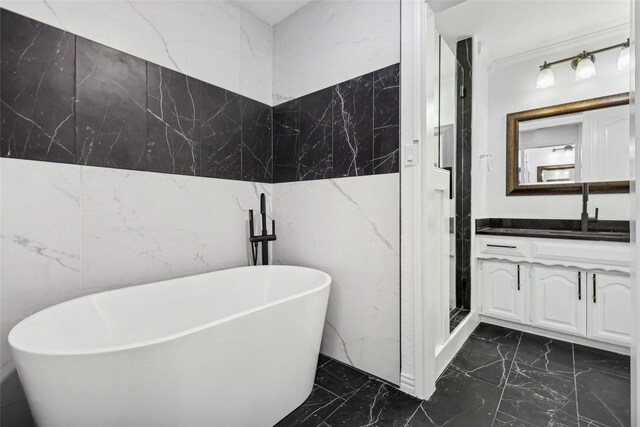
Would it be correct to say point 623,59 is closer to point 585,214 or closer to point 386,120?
point 585,214

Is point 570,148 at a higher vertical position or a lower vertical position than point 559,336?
higher

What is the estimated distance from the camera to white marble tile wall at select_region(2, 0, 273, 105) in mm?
1477

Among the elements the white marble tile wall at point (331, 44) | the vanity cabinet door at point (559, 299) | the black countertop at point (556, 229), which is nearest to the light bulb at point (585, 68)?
the black countertop at point (556, 229)

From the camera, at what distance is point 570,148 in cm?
262

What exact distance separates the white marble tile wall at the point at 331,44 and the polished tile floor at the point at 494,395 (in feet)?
6.13

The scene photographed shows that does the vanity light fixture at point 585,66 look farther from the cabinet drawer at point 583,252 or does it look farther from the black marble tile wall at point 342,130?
the black marble tile wall at point 342,130

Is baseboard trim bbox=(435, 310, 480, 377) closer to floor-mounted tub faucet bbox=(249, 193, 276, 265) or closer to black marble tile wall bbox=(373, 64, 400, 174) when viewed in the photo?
black marble tile wall bbox=(373, 64, 400, 174)

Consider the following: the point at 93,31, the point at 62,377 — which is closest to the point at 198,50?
the point at 93,31

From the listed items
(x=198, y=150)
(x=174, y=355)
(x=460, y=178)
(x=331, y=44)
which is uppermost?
(x=331, y=44)

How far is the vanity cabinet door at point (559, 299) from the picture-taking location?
2.17 metres

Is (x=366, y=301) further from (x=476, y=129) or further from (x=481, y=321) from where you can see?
(x=476, y=129)

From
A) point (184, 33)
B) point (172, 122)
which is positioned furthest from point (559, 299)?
point (184, 33)

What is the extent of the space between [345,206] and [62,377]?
1.51 m

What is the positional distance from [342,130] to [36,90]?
156 centimetres
